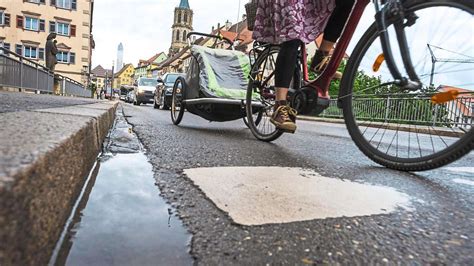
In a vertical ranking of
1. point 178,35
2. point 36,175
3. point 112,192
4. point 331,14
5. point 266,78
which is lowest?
point 112,192

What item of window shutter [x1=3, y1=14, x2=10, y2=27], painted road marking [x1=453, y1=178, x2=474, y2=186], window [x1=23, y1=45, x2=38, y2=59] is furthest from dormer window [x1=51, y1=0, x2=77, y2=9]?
painted road marking [x1=453, y1=178, x2=474, y2=186]

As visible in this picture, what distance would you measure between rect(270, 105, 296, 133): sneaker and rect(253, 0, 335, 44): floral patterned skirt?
49 centimetres

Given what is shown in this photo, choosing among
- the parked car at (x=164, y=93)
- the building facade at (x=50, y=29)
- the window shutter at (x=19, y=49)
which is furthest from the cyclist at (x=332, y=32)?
the window shutter at (x=19, y=49)

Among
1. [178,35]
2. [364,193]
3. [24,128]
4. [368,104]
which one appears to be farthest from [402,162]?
[178,35]

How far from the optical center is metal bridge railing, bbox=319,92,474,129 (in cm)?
242

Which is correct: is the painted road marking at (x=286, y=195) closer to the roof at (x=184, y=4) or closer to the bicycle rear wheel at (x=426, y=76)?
the bicycle rear wheel at (x=426, y=76)

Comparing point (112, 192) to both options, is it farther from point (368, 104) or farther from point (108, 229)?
point (368, 104)

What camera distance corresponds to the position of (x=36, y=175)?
2.27 ft

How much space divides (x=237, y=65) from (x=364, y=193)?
355cm

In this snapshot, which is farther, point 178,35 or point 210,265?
point 178,35

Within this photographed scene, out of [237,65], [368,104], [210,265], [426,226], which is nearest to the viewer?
[210,265]

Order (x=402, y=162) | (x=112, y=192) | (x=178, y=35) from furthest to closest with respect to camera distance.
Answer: (x=178, y=35) → (x=402, y=162) → (x=112, y=192)

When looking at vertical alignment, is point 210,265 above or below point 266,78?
below

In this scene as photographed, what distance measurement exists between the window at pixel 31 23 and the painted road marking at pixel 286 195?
4336 cm
